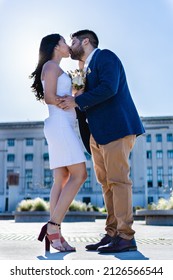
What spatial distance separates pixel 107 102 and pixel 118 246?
107 cm

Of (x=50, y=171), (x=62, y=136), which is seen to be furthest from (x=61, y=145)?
(x=50, y=171)

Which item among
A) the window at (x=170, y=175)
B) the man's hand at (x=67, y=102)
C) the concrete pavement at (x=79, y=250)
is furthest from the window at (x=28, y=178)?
the man's hand at (x=67, y=102)

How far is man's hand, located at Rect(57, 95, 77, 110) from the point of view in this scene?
Result: 319cm

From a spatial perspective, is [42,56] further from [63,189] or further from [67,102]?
[63,189]

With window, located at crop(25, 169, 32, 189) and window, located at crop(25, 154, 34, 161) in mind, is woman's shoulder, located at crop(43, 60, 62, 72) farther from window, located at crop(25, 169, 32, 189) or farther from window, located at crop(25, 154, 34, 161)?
window, located at crop(25, 154, 34, 161)

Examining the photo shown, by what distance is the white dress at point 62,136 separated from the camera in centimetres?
326

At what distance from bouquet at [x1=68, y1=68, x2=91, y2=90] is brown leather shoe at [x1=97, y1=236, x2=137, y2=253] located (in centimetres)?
119

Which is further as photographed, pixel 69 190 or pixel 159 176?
pixel 159 176

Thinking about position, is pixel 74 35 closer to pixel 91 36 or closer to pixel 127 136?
pixel 91 36

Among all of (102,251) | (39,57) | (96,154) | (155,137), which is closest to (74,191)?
(96,154)

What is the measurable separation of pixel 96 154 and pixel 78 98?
1.59ft

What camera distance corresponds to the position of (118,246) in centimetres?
289

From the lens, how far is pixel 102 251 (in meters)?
2.83

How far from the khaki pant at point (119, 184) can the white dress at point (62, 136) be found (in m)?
0.18
